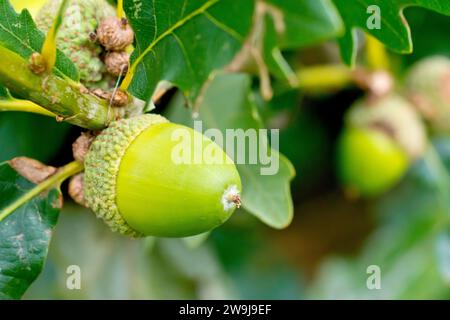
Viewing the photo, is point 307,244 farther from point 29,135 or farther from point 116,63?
point 116,63

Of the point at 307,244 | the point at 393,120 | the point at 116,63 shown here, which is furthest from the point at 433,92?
the point at 116,63

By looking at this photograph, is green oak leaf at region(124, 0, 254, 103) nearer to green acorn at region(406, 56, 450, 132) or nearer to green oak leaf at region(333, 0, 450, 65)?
green oak leaf at region(333, 0, 450, 65)

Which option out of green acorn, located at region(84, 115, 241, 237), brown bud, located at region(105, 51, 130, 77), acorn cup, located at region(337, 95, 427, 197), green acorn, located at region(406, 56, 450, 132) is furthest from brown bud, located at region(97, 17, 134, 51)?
green acorn, located at region(406, 56, 450, 132)

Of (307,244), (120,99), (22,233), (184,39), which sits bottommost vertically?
(307,244)

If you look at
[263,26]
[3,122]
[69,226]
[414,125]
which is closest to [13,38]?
[3,122]

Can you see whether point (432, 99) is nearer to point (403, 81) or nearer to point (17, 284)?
point (403, 81)

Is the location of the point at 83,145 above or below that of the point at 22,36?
below
